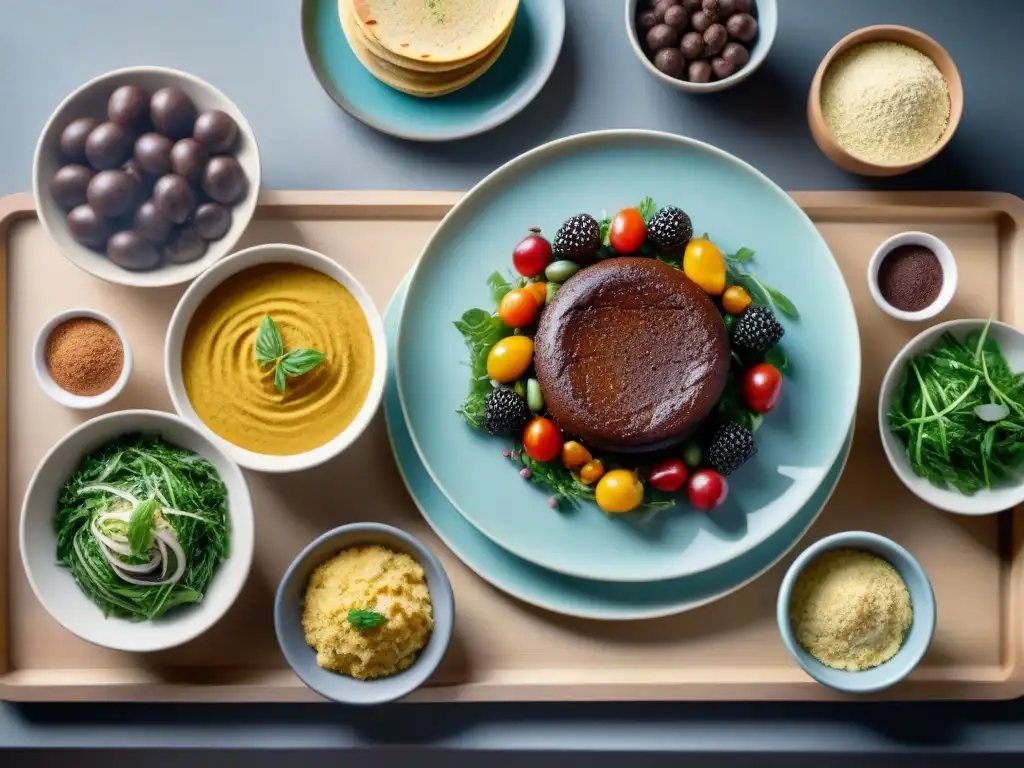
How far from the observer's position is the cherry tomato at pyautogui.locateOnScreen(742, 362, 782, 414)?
6.48 ft

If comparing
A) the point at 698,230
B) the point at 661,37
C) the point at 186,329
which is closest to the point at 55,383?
the point at 186,329

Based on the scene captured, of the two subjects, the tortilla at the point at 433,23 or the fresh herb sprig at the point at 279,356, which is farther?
the tortilla at the point at 433,23

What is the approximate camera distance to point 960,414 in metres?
2.02

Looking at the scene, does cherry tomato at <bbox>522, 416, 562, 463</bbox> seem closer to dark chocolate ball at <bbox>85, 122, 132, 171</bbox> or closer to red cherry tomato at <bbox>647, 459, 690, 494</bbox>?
red cherry tomato at <bbox>647, 459, 690, 494</bbox>

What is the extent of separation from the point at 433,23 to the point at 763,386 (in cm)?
112

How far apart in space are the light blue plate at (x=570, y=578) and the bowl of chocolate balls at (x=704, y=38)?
81 cm

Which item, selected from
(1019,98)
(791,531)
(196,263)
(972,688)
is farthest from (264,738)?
(1019,98)

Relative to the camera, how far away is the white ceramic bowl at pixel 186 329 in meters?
1.99

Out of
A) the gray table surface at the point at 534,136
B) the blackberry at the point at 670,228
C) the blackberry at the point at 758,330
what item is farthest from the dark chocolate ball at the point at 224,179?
the blackberry at the point at 758,330

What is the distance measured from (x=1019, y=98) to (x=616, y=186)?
1086mm

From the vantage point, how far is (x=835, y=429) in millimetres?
2049

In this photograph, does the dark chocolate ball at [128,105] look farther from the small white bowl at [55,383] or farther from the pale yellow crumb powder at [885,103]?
Result: the pale yellow crumb powder at [885,103]

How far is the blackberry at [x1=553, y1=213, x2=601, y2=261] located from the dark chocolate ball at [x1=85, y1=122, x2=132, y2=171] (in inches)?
39.5

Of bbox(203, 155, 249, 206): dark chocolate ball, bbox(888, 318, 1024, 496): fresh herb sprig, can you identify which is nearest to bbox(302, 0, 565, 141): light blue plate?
bbox(203, 155, 249, 206): dark chocolate ball
